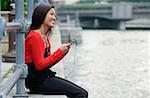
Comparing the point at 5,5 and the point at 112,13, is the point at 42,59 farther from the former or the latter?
the point at 112,13

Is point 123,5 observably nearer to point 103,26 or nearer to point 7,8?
point 103,26

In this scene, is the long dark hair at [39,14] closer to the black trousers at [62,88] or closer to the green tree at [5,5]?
the black trousers at [62,88]

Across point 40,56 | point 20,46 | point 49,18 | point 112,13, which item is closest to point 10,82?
point 20,46

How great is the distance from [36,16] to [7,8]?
25.2 feet

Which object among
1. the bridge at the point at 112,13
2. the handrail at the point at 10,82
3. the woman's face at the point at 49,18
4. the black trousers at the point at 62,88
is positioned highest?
Result: the woman's face at the point at 49,18

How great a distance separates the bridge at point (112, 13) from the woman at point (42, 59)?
68.6 metres

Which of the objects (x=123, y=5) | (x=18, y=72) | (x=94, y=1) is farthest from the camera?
(x=94, y=1)

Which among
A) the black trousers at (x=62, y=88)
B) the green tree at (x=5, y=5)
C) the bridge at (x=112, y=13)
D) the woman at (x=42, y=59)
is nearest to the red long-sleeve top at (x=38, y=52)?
the woman at (x=42, y=59)

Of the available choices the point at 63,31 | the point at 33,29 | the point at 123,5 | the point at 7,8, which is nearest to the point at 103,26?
the point at 123,5

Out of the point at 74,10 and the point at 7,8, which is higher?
A: the point at 7,8

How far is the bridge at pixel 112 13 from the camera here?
74812 millimetres

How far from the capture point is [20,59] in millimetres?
4375

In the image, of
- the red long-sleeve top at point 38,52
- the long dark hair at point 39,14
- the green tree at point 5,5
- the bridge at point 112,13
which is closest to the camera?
the red long-sleeve top at point 38,52

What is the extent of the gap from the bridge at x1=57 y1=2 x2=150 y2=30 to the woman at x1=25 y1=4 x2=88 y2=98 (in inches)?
2700
